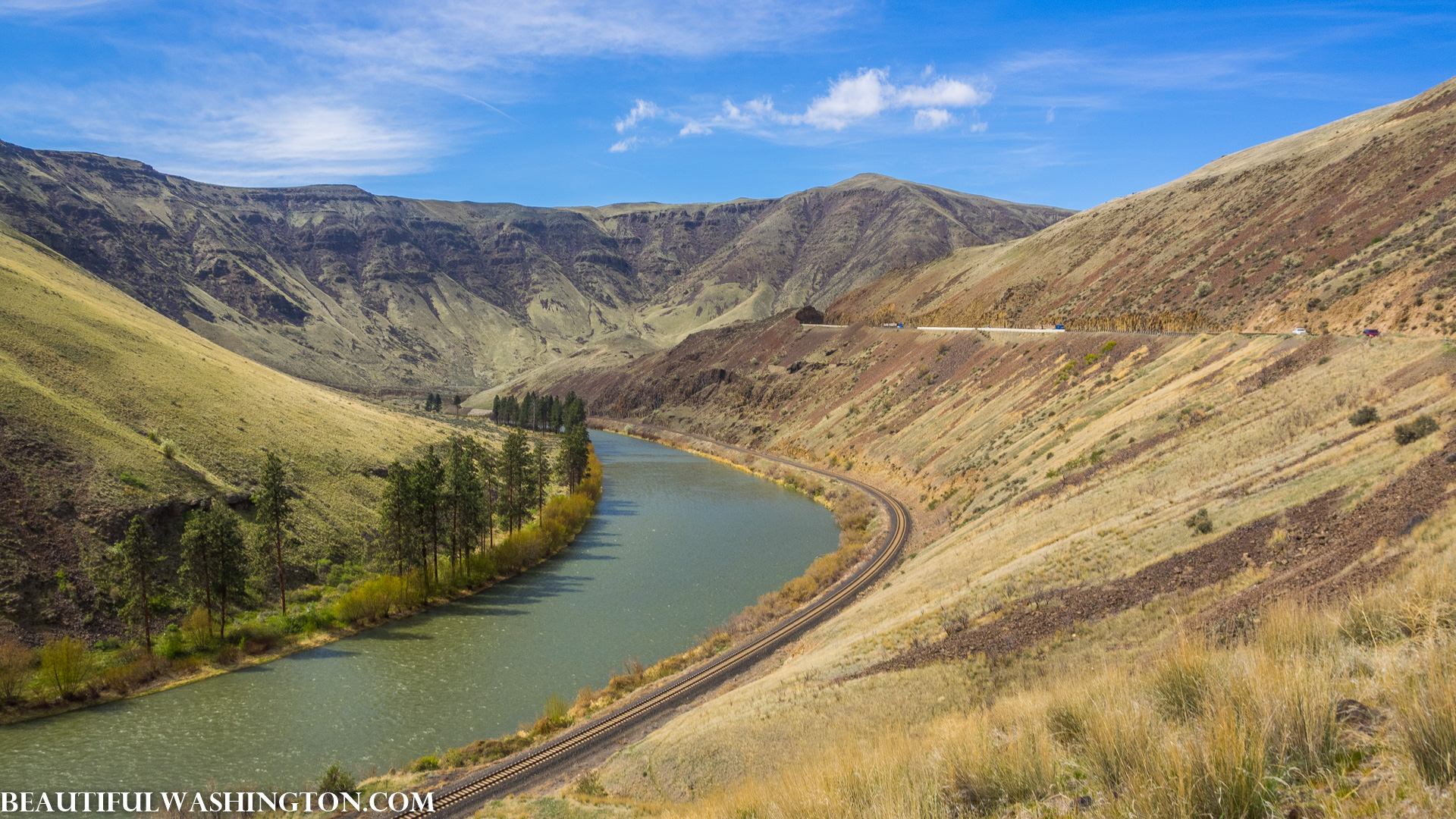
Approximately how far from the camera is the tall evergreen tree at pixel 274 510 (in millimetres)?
38219

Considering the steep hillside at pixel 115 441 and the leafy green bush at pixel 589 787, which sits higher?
the steep hillside at pixel 115 441

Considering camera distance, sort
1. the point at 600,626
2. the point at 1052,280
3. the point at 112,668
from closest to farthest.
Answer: the point at 112,668
the point at 600,626
the point at 1052,280

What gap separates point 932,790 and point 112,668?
3735 centimetres

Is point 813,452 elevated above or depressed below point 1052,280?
below

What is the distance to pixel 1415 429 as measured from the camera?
18.8 meters

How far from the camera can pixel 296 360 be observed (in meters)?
199

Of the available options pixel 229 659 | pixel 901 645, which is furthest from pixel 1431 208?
pixel 229 659

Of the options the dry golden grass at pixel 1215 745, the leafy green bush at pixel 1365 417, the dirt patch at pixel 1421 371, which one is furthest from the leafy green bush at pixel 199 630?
the dirt patch at pixel 1421 371

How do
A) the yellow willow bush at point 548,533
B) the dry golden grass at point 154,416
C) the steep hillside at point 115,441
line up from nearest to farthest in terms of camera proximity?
the steep hillside at point 115,441 → the dry golden grass at point 154,416 → the yellow willow bush at point 548,533

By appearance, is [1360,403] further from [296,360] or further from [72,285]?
[296,360]

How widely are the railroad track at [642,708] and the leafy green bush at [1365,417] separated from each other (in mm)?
22445

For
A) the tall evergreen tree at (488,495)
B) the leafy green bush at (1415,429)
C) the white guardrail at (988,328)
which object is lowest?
the tall evergreen tree at (488,495)

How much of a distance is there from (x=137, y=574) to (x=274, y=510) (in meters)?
7.12

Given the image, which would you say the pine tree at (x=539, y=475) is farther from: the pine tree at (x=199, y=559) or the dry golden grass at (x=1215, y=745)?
the dry golden grass at (x=1215, y=745)
